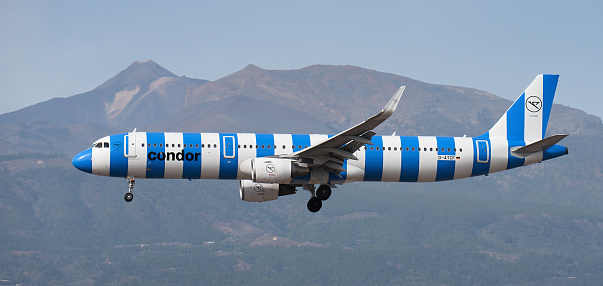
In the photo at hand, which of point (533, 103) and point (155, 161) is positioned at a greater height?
point (533, 103)

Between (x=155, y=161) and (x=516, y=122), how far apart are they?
25709 mm

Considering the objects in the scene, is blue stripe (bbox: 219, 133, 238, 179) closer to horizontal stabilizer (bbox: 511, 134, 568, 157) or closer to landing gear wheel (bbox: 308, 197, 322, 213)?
landing gear wheel (bbox: 308, 197, 322, 213)

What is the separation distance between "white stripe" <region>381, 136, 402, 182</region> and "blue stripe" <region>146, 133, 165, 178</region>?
14.4 metres

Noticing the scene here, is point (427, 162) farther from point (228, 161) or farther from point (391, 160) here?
point (228, 161)

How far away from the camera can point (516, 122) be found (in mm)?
59281

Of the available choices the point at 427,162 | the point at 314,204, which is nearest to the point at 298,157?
the point at 314,204

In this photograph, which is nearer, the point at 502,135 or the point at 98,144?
the point at 98,144

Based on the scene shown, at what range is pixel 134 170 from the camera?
52125 millimetres

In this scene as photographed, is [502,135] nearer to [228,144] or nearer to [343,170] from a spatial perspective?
[343,170]

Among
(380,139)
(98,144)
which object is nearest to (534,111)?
(380,139)

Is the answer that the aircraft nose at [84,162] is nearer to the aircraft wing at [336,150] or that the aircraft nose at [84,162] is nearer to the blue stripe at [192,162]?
the blue stripe at [192,162]

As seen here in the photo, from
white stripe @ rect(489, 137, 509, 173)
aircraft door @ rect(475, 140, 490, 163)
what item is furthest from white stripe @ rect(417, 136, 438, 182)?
white stripe @ rect(489, 137, 509, 173)

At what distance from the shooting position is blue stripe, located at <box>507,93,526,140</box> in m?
58.8

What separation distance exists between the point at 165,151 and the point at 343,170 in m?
11.3
